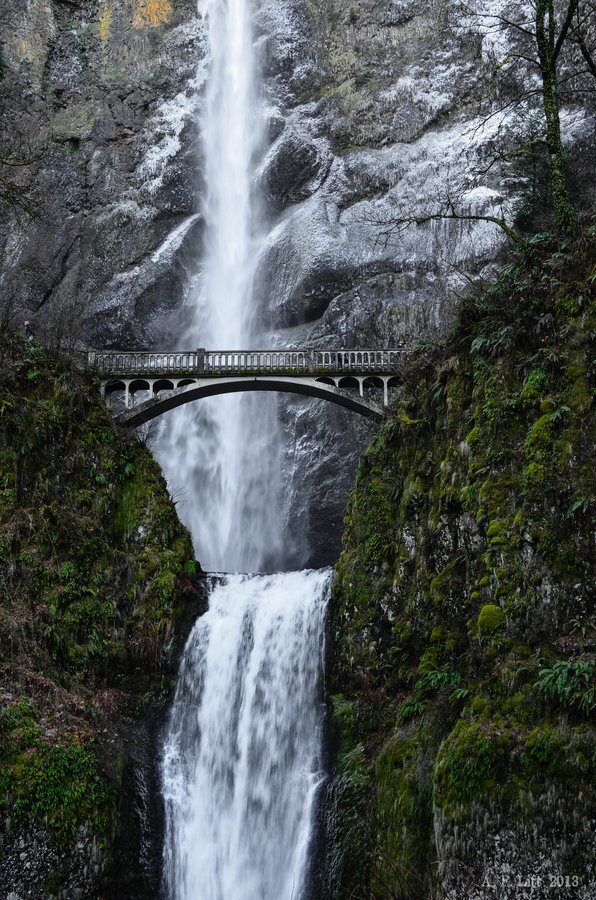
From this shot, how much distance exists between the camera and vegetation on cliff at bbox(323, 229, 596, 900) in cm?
1004

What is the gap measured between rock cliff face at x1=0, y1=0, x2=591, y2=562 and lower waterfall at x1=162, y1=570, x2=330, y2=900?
1043 cm

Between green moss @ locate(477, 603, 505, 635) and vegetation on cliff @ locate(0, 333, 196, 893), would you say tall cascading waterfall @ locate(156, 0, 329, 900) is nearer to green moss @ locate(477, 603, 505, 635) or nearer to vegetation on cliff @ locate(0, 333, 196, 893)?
vegetation on cliff @ locate(0, 333, 196, 893)

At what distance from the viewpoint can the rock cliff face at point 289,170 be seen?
29.2 metres

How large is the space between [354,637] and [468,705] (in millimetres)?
4788

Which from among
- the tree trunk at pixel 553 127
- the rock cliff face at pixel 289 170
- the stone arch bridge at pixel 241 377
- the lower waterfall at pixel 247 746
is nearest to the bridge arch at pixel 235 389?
the stone arch bridge at pixel 241 377

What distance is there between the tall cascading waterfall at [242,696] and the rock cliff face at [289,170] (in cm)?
226

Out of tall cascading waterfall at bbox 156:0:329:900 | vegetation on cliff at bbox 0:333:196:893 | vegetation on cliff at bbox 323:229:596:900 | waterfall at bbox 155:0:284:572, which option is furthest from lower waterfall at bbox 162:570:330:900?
waterfall at bbox 155:0:284:572

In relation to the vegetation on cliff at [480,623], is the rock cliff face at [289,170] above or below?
above

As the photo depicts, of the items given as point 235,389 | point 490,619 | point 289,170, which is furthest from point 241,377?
point 289,170

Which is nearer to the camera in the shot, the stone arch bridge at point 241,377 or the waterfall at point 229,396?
the stone arch bridge at point 241,377

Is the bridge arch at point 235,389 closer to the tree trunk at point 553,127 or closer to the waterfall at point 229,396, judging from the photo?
the waterfall at point 229,396

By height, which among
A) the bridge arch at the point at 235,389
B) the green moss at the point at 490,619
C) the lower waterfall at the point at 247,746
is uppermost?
the bridge arch at the point at 235,389

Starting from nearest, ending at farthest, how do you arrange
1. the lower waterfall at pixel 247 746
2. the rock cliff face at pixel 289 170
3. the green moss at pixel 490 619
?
the green moss at pixel 490 619
the lower waterfall at pixel 247 746
the rock cliff face at pixel 289 170

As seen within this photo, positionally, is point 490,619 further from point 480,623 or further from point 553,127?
point 553,127
